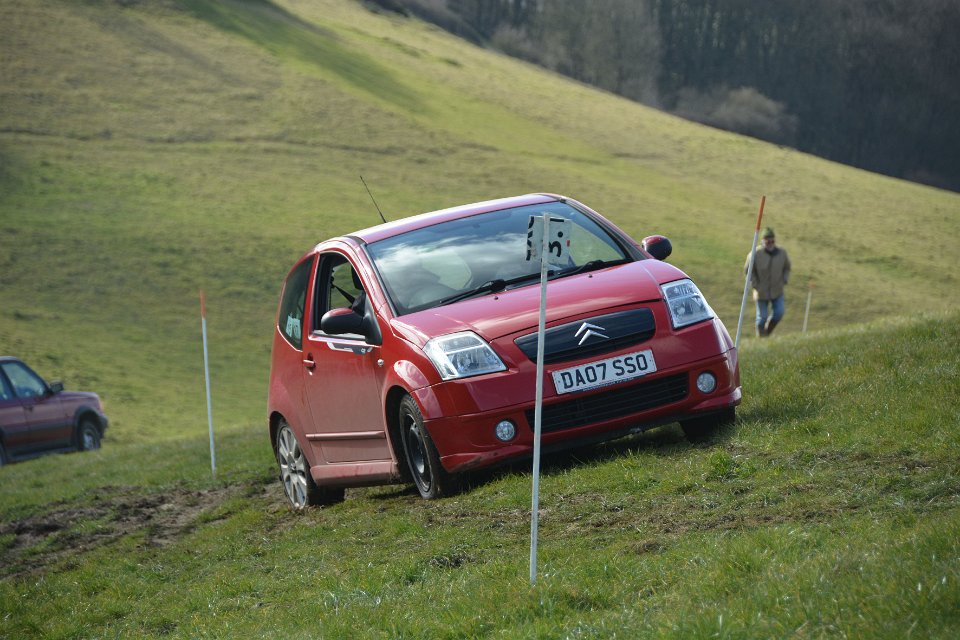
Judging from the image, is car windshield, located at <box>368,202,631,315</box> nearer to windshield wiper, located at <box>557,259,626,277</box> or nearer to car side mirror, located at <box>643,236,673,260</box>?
windshield wiper, located at <box>557,259,626,277</box>

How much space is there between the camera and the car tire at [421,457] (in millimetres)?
7781

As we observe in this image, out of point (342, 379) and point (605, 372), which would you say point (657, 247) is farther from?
point (342, 379)

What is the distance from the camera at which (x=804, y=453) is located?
7.34m

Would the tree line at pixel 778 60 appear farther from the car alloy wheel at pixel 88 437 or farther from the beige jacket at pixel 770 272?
the beige jacket at pixel 770 272

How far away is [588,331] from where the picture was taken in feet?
25.0

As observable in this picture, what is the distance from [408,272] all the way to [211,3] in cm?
8931

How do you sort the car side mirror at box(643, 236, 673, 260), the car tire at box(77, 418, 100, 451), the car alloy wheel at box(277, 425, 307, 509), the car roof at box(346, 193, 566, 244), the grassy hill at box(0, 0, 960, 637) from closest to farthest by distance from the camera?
the grassy hill at box(0, 0, 960, 637)
the car side mirror at box(643, 236, 673, 260)
the car roof at box(346, 193, 566, 244)
the car alloy wheel at box(277, 425, 307, 509)
the car tire at box(77, 418, 100, 451)

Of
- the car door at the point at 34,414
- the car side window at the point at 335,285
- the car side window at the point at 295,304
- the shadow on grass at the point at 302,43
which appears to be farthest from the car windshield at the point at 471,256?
the shadow on grass at the point at 302,43

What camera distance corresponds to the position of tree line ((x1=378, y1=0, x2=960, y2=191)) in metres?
154

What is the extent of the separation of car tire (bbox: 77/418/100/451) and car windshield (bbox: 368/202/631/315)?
1353 centimetres

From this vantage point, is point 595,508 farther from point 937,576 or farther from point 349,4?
point 349,4

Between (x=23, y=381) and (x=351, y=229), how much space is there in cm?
3539

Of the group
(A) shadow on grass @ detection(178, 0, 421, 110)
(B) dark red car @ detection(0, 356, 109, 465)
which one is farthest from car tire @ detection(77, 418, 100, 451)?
(A) shadow on grass @ detection(178, 0, 421, 110)

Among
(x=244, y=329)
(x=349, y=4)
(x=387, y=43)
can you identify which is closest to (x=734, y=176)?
(x=387, y=43)
